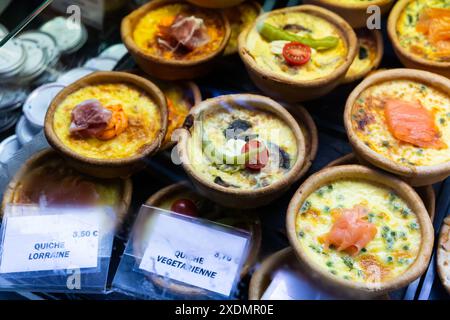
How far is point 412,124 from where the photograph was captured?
2.40m

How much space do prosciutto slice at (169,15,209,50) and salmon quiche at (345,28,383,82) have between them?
2.87 ft

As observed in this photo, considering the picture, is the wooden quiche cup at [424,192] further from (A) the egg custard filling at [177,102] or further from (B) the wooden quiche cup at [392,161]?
(A) the egg custard filling at [177,102]

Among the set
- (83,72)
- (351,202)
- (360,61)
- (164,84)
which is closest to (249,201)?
(351,202)

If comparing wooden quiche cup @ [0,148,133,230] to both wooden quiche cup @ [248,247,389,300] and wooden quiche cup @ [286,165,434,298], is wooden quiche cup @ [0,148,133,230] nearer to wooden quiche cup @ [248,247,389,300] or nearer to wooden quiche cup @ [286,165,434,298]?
wooden quiche cup @ [248,247,389,300]

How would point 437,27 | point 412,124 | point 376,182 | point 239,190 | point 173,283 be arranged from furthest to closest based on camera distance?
1. point 437,27
2. point 412,124
3. point 376,182
4. point 239,190
5. point 173,283

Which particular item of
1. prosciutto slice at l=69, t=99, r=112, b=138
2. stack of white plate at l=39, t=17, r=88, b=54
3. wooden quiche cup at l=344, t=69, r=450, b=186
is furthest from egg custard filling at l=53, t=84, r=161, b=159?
wooden quiche cup at l=344, t=69, r=450, b=186

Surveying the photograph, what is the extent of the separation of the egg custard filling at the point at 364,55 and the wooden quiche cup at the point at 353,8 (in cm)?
14

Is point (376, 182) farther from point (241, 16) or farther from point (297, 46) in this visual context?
point (241, 16)

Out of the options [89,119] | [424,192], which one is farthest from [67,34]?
[424,192]

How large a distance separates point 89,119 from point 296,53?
1.15 meters

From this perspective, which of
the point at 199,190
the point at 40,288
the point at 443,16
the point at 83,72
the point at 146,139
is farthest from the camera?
the point at 83,72

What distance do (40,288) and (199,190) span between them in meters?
0.79

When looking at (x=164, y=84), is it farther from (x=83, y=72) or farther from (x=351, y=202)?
(x=351, y=202)

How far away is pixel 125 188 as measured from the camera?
246 centimetres
